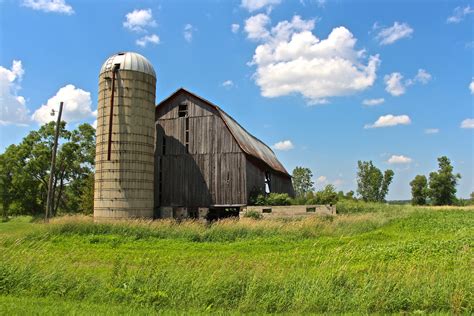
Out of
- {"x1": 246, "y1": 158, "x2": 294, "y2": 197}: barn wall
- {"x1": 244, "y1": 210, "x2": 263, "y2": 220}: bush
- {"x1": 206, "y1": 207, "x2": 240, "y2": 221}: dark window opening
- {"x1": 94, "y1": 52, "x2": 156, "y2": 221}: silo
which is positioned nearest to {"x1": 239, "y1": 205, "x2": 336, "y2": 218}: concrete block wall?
{"x1": 244, "y1": 210, "x2": 263, "y2": 220}: bush

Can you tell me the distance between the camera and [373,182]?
8725 cm

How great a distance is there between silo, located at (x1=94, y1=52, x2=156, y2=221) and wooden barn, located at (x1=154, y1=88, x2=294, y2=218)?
3.09 meters

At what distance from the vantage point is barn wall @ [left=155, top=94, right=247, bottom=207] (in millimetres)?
27250

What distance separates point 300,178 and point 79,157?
61923 mm

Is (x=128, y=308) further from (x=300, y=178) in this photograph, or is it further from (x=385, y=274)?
(x=300, y=178)

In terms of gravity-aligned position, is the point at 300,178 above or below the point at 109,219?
above

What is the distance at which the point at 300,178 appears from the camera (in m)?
99.5

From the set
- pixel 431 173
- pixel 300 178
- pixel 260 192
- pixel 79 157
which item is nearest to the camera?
pixel 260 192

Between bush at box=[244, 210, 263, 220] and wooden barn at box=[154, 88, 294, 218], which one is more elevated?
wooden barn at box=[154, 88, 294, 218]

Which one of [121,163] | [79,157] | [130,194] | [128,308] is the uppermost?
[79,157]

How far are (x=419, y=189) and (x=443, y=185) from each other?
4362 mm

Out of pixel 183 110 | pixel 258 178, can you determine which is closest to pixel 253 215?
pixel 258 178

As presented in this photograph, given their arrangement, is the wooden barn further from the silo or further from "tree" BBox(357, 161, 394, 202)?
"tree" BBox(357, 161, 394, 202)

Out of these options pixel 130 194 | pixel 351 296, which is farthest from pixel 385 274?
pixel 130 194
